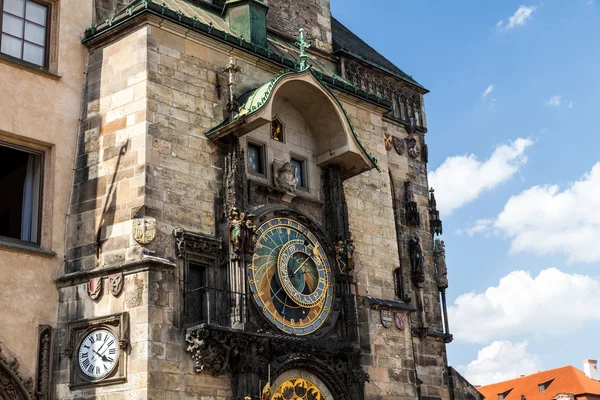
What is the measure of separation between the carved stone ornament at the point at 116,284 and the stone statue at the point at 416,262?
10166 millimetres

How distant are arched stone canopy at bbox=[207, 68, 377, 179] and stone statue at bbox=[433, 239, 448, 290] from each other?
636 cm

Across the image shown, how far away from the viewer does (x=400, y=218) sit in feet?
75.5

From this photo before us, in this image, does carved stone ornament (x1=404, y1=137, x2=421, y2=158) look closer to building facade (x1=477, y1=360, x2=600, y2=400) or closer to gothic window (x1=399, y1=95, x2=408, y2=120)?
gothic window (x1=399, y1=95, x2=408, y2=120)

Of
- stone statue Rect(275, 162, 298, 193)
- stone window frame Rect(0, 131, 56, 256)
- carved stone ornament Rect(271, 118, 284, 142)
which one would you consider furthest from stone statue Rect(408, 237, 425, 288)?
stone window frame Rect(0, 131, 56, 256)

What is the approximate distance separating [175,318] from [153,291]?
1.99ft

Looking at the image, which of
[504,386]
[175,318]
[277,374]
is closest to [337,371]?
[277,374]

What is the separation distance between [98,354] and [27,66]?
5182 millimetres

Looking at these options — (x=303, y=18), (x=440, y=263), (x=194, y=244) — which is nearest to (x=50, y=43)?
(x=194, y=244)

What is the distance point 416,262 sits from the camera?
22.6 meters

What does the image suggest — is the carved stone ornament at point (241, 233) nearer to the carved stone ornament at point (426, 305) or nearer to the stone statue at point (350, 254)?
the stone statue at point (350, 254)

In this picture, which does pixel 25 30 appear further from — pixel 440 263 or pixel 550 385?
pixel 550 385

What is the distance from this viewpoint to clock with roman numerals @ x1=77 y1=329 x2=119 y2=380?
13.8 m

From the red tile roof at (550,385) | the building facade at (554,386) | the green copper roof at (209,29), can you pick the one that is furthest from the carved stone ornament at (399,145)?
the red tile roof at (550,385)

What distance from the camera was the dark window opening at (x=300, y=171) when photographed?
1752 cm
